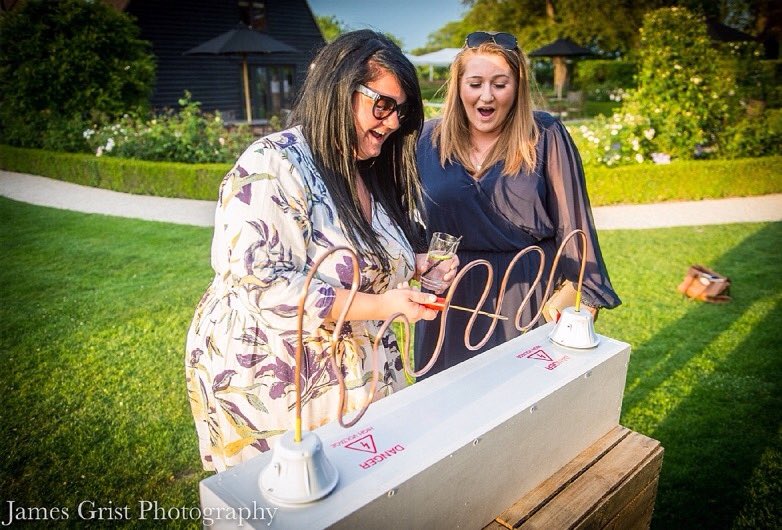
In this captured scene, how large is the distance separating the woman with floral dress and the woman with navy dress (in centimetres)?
68

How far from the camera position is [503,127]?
2512mm

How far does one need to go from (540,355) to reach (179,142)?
1088 cm

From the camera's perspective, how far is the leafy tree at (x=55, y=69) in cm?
1316

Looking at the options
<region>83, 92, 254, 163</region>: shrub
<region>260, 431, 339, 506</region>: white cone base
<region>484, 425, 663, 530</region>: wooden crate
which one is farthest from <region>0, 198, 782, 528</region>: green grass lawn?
<region>83, 92, 254, 163</region>: shrub

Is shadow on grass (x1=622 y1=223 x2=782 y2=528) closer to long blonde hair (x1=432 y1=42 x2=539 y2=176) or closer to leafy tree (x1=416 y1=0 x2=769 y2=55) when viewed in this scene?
long blonde hair (x1=432 y1=42 x2=539 y2=176)

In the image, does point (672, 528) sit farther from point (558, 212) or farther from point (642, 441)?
point (558, 212)

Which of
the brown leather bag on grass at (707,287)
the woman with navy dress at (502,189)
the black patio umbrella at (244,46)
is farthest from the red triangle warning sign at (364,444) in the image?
the black patio umbrella at (244,46)

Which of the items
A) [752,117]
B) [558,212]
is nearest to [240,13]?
[752,117]

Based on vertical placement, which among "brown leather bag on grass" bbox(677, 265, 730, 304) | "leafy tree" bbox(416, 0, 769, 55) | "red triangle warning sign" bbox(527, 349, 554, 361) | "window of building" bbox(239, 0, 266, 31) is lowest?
"brown leather bag on grass" bbox(677, 265, 730, 304)

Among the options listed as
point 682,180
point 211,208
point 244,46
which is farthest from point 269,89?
point 682,180

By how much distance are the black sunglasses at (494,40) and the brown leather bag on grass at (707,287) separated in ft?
14.3

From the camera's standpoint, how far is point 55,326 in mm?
5051

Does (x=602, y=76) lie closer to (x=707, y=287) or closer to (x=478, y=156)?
(x=707, y=287)

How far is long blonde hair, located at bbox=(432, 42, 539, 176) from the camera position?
2.41m
